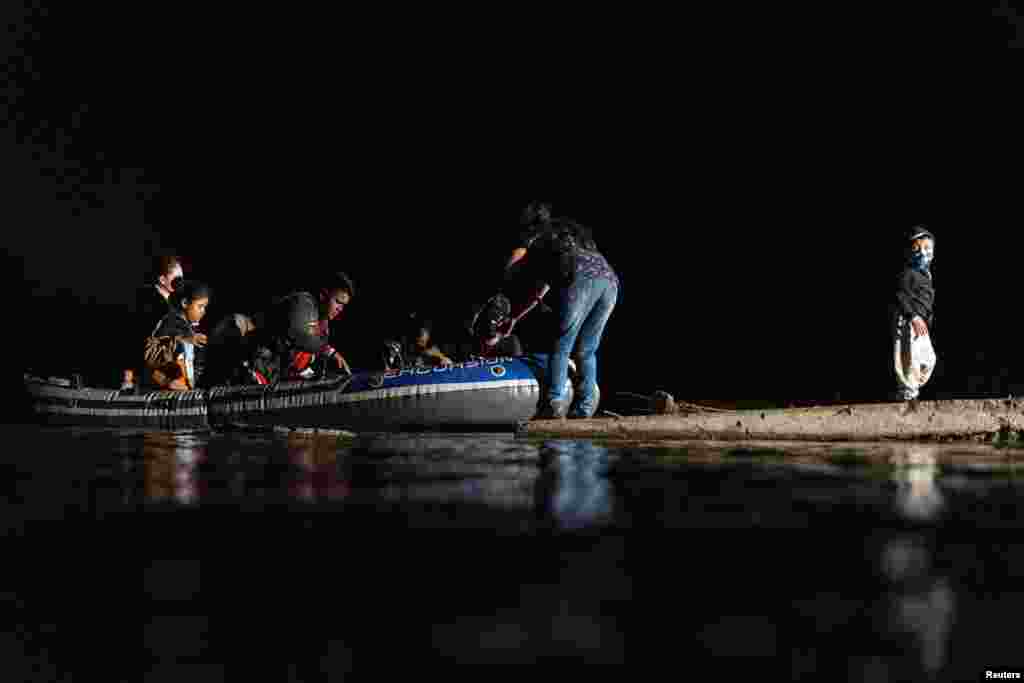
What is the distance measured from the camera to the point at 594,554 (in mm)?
3670

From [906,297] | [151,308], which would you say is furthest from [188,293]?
[906,297]

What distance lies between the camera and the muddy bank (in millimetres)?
8969

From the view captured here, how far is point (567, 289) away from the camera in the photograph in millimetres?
10836

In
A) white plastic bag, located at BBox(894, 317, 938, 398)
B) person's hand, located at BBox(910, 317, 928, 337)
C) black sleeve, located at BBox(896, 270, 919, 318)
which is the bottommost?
white plastic bag, located at BBox(894, 317, 938, 398)

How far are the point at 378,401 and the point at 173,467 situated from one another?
594 centimetres

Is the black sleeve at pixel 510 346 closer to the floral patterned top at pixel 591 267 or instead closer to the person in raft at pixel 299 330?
the person in raft at pixel 299 330

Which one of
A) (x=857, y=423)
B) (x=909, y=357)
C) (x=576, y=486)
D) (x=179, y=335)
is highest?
(x=179, y=335)

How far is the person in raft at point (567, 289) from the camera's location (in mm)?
10844

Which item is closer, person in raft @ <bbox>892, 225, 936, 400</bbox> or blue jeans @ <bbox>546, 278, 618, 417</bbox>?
person in raft @ <bbox>892, 225, 936, 400</bbox>

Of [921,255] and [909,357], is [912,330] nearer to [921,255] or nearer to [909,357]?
[909,357]

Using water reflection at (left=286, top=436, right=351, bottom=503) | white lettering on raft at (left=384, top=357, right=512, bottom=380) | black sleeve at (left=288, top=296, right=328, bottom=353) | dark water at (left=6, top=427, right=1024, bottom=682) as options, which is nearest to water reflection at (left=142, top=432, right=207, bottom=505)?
dark water at (left=6, top=427, right=1024, bottom=682)

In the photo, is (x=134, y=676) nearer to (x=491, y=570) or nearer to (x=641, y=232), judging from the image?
(x=491, y=570)

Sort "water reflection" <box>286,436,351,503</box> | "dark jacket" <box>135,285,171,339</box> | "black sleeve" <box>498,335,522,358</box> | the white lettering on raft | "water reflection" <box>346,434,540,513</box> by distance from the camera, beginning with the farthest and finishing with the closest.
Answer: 1. "black sleeve" <box>498,335,522,358</box>
2. "dark jacket" <box>135,285,171,339</box>
3. the white lettering on raft
4. "water reflection" <box>286,436,351,503</box>
5. "water reflection" <box>346,434,540,513</box>

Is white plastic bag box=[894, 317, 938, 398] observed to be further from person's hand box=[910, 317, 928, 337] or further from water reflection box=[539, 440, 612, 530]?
water reflection box=[539, 440, 612, 530]
